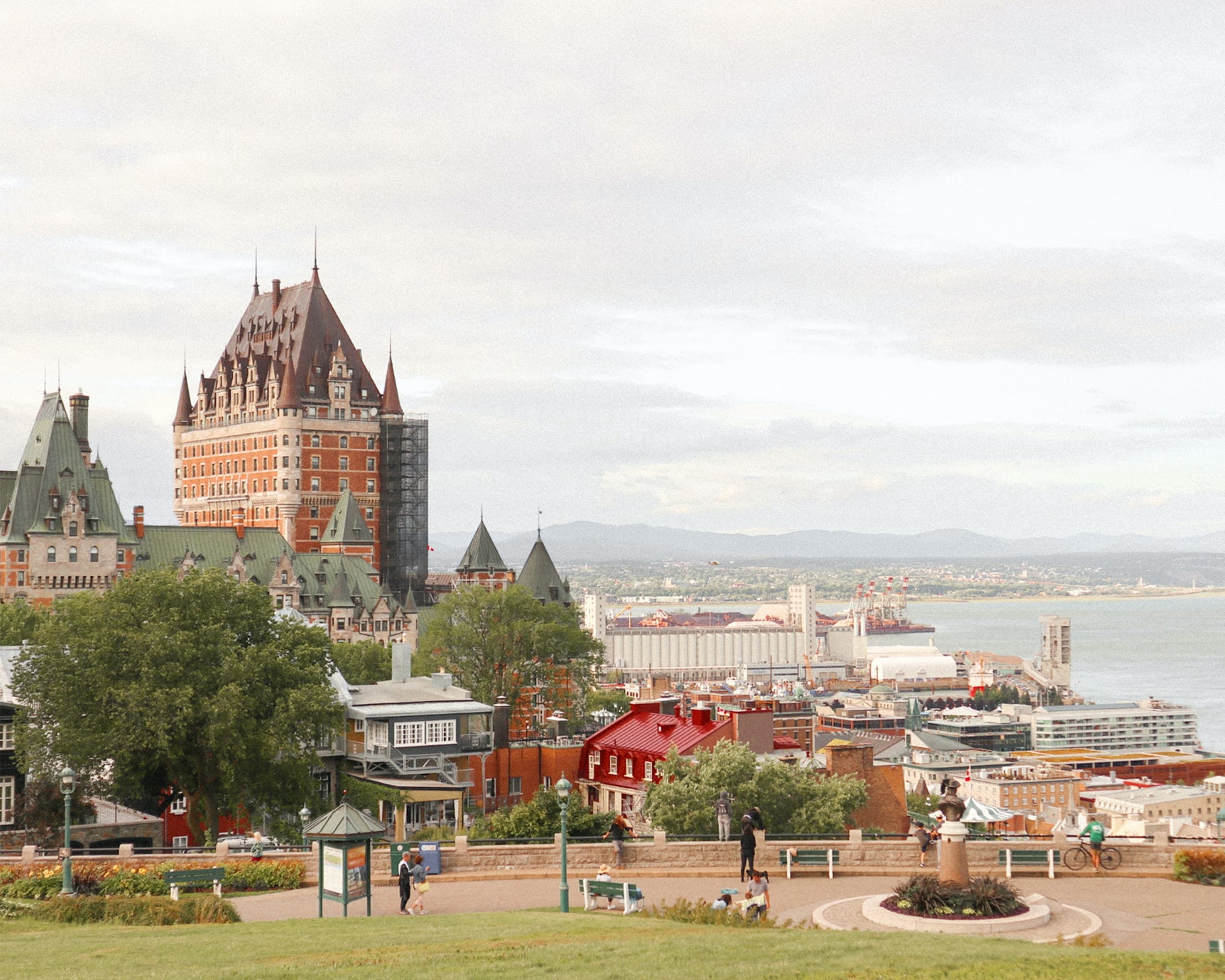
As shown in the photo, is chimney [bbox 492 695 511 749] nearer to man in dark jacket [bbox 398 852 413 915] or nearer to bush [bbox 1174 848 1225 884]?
man in dark jacket [bbox 398 852 413 915]

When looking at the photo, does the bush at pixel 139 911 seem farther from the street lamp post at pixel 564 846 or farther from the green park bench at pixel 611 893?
the green park bench at pixel 611 893

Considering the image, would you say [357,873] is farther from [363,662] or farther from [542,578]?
[542,578]

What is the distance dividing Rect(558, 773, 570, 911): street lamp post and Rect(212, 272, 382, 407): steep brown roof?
120 m

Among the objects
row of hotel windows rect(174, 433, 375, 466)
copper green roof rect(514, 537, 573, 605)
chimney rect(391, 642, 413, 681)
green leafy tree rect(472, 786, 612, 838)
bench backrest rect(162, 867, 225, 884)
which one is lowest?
green leafy tree rect(472, 786, 612, 838)

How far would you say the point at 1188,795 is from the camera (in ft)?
502

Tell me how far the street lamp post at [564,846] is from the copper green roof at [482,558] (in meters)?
102

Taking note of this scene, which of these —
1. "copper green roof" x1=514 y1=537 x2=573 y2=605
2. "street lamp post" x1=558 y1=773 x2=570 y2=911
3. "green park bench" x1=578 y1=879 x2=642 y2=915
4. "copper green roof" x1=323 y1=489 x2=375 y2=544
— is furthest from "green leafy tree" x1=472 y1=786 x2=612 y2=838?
"copper green roof" x1=323 y1=489 x2=375 y2=544

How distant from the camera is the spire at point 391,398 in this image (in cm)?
15175

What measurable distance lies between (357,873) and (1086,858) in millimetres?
15670

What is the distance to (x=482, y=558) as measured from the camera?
135 meters

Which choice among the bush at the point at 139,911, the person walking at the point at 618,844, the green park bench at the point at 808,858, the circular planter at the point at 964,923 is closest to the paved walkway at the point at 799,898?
the green park bench at the point at 808,858

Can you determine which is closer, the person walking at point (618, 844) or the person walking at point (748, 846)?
the person walking at point (748, 846)

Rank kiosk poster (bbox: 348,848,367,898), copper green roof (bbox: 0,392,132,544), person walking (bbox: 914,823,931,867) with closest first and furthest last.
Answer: kiosk poster (bbox: 348,848,367,898) < person walking (bbox: 914,823,931,867) < copper green roof (bbox: 0,392,132,544)

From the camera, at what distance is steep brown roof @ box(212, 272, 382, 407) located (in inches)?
5856
